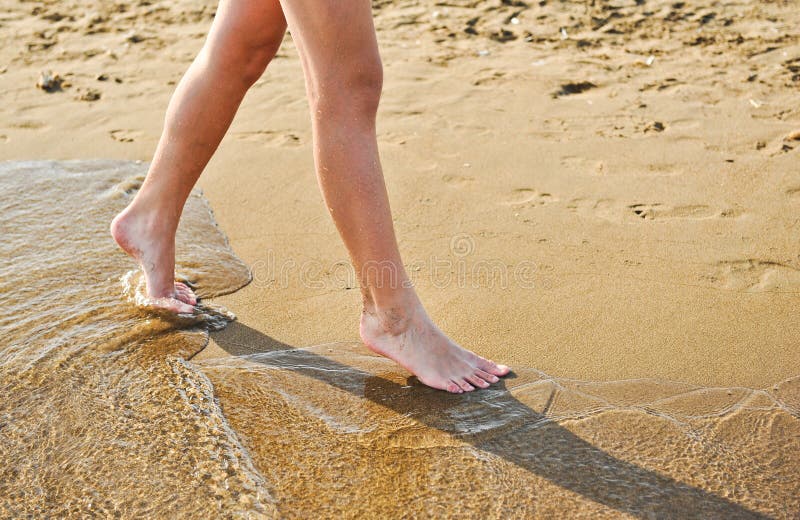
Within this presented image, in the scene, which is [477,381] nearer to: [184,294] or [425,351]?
[425,351]

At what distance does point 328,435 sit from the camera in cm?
167

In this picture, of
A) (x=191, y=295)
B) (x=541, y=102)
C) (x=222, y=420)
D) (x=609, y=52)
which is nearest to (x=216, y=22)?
(x=191, y=295)

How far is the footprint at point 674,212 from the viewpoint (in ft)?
8.59

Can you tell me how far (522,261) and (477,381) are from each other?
66 centimetres

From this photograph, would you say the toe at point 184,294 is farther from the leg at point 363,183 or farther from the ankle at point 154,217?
the leg at point 363,183

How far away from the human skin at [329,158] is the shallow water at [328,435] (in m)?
0.09

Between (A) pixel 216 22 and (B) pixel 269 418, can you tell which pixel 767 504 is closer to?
(B) pixel 269 418

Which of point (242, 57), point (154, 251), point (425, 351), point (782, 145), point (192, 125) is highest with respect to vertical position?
point (242, 57)

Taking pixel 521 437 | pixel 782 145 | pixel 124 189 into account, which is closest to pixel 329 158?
pixel 521 437

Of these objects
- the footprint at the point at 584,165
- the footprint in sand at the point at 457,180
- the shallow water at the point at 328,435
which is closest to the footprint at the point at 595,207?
the footprint at the point at 584,165

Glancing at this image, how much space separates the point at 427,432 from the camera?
1685 millimetres

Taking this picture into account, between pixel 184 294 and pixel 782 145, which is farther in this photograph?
pixel 782 145

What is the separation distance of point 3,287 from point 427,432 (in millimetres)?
1351

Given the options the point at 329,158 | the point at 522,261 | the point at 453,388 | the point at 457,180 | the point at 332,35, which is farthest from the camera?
the point at 457,180
